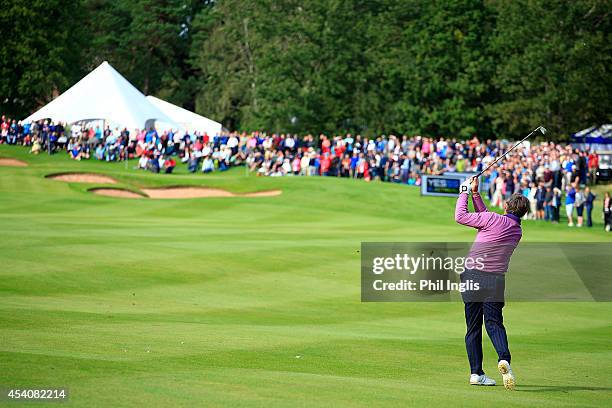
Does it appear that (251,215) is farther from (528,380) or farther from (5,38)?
(5,38)

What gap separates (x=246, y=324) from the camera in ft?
65.0

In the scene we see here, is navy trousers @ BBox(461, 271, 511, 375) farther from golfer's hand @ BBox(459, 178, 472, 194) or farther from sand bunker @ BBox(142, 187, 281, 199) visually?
sand bunker @ BBox(142, 187, 281, 199)

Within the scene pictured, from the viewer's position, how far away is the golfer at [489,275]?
13.4 m

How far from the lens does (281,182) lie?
55219 millimetres

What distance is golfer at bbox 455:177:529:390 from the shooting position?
43.9 ft

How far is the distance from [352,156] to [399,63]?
2343 centimetres

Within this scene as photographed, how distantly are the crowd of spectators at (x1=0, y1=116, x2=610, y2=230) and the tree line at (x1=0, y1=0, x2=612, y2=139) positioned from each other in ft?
47.5

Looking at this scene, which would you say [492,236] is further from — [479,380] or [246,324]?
[246,324]

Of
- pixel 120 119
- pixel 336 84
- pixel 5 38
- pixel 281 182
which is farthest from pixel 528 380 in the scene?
pixel 5 38

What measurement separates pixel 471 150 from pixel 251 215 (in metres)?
16.3

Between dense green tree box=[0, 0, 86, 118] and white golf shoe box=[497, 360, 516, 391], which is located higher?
dense green tree box=[0, 0, 86, 118]

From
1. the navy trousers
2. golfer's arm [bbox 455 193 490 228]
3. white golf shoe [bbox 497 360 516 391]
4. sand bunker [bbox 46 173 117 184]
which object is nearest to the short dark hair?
golfer's arm [bbox 455 193 490 228]

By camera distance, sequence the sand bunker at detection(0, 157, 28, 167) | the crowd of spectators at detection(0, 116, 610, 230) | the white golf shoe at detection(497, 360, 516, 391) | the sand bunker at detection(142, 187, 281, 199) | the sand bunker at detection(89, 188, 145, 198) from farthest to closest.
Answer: the sand bunker at detection(0, 157, 28, 167) → the sand bunker at detection(142, 187, 281, 199) → the sand bunker at detection(89, 188, 145, 198) → the crowd of spectators at detection(0, 116, 610, 230) → the white golf shoe at detection(497, 360, 516, 391)

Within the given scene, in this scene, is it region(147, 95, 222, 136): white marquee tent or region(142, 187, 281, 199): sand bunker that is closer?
region(142, 187, 281, 199): sand bunker
